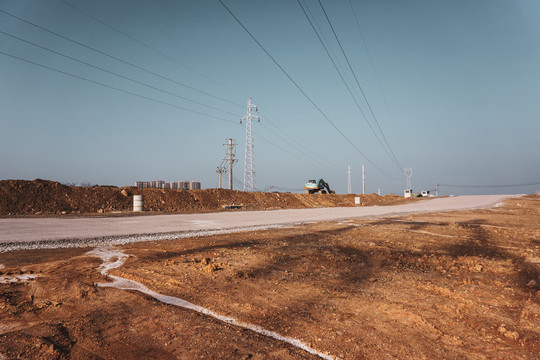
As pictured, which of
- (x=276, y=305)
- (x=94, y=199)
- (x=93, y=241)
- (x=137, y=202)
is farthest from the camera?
(x=94, y=199)

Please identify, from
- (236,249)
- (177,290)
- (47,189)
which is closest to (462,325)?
(177,290)

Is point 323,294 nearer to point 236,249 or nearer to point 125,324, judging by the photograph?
point 125,324

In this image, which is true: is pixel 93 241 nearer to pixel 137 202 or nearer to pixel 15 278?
pixel 15 278

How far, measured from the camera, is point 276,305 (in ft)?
12.0

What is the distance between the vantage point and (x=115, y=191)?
2638 cm

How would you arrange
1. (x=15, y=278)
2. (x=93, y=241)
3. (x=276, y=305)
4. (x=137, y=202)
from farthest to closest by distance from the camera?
(x=137, y=202) → (x=93, y=241) → (x=15, y=278) → (x=276, y=305)

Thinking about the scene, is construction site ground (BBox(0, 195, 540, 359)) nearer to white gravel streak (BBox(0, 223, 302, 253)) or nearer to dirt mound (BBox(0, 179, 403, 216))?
white gravel streak (BBox(0, 223, 302, 253))

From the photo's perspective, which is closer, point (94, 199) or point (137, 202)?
point (137, 202)

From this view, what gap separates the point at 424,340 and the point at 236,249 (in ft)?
15.7

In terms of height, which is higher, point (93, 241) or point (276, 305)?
point (93, 241)

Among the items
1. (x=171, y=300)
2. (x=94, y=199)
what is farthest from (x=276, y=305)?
(x=94, y=199)

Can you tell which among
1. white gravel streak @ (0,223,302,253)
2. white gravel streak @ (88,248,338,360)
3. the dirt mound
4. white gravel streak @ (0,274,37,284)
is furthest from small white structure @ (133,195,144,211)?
white gravel streak @ (0,274,37,284)

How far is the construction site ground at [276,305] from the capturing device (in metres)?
2.65

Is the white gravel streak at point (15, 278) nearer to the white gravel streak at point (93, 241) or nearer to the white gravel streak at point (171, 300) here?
the white gravel streak at point (171, 300)
